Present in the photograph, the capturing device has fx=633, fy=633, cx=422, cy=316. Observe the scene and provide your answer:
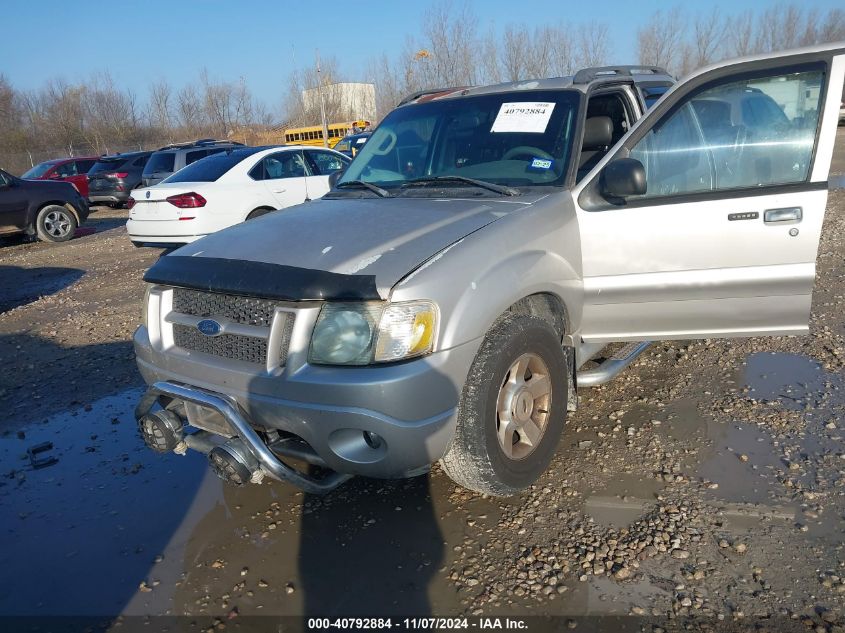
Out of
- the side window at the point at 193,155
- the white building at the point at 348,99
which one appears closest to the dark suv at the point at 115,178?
the side window at the point at 193,155

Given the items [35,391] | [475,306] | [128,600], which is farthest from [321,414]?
[35,391]

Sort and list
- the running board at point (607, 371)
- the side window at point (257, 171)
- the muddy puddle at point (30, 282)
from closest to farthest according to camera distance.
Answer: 1. the running board at point (607, 371)
2. the muddy puddle at point (30, 282)
3. the side window at point (257, 171)

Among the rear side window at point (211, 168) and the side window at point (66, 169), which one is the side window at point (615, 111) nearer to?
the rear side window at point (211, 168)

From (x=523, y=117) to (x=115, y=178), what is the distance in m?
17.9

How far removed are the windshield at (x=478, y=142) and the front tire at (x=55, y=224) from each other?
11.1m

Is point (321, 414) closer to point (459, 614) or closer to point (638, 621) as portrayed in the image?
point (459, 614)

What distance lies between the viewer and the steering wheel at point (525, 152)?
11.7ft

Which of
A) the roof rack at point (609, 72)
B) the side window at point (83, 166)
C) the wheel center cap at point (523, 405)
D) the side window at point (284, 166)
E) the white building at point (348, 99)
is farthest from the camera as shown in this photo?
the white building at point (348, 99)

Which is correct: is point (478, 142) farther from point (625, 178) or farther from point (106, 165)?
point (106, 165)

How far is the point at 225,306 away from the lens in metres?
2.74

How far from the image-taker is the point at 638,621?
2.31 meters

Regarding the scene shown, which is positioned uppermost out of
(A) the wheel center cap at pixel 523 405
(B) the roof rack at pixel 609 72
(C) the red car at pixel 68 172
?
(B) the roof rack at pixel 609 72

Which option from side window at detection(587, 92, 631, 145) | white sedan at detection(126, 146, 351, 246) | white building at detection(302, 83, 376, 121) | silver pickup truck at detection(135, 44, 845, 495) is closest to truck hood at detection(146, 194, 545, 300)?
silver pickup truck at detection(135, 44, 845, 495)

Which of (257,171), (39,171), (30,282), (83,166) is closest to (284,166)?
(257,171)
